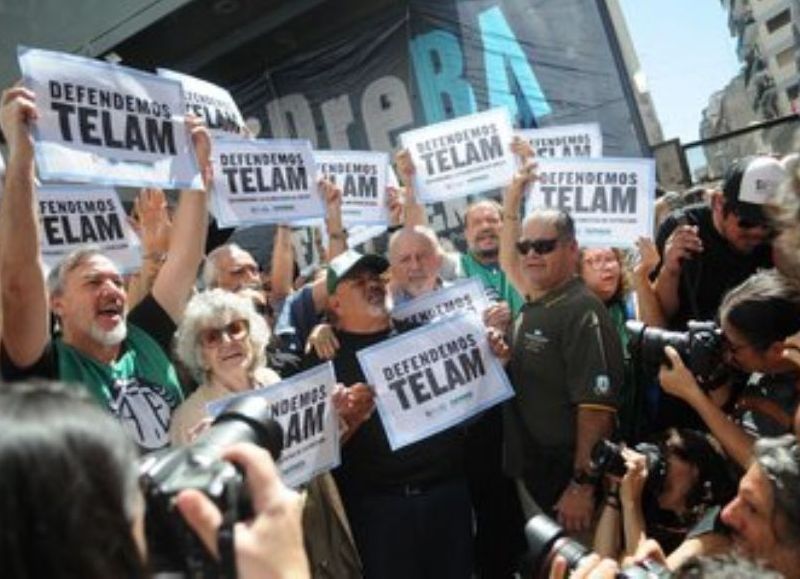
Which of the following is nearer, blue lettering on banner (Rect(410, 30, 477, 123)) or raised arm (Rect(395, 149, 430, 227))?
raised arm (Rect(395, 149, 430, 227))

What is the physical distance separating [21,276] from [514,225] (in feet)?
7.67

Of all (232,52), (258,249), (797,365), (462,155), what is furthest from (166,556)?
(232,52)

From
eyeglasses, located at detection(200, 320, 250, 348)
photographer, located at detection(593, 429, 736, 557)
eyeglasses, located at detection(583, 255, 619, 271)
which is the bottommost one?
photographer, located at detection(593, 429, 736, 557)

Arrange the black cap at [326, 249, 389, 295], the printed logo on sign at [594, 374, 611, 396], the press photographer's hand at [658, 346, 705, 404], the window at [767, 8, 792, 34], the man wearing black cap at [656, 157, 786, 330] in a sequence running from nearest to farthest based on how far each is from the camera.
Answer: the press photographer's hand at [658, 346, 705, 404]
the printed logo on sign at [594, 374, 611, 396]
the black cap at [326, 249, 389, 295]
the man wearing black cap at [656, 157, 786, 330]
the window at [767, 8, 792, 34]

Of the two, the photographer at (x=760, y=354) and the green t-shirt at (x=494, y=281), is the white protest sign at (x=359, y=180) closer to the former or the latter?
the green t-shirt at (x=494, y=281)

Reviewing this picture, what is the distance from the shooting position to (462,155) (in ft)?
16.1

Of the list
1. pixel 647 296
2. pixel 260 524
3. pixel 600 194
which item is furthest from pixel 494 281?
pixel 260 524

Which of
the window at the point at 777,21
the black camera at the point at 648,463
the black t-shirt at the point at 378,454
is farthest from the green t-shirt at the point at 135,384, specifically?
the window at the point at 777,21

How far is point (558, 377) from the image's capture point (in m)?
3.42

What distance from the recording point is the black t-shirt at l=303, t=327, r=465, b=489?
133 inches

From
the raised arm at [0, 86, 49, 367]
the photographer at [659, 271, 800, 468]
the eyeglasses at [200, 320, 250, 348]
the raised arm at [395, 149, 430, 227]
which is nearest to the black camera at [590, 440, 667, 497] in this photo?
the photographer at [659, 271, 800, 468]

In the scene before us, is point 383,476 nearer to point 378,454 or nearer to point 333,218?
point 378,454

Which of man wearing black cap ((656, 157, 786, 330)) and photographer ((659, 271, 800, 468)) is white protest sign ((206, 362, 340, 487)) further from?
man wearing black cap ((656, 157, 786, 330))

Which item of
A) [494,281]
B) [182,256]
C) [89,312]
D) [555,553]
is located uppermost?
[182,256]
